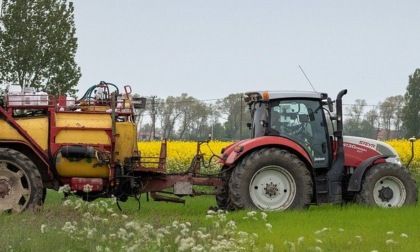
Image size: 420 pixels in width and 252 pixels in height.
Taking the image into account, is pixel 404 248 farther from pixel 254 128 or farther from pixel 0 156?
pixel 0 156

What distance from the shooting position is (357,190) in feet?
44.1

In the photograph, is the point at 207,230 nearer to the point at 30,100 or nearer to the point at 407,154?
the point at 30,100

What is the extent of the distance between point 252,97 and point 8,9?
35.6 meters

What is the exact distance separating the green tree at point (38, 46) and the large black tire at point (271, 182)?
110ft

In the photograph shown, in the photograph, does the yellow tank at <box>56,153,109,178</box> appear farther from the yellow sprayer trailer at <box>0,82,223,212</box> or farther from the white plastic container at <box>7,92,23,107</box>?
the white plastic container at <box>7,92,23,107</box>

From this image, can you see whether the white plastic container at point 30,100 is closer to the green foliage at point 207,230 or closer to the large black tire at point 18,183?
the large black tire at point 18,183

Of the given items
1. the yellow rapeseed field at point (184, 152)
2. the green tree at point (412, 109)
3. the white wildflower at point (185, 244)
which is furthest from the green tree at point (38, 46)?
the white wildflower at point (185, 244)

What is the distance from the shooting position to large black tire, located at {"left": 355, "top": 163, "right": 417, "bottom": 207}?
13541 millimetres

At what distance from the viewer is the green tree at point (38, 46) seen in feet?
151

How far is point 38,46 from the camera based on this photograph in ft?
154

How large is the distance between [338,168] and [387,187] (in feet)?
3.08

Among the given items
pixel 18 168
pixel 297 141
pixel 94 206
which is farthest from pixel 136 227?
pixel 297 141

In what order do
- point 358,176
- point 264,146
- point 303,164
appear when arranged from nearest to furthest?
point 303,164 → point 264,146 → point 358,176

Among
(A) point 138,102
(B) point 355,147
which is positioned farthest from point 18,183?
(B) point 355,147
